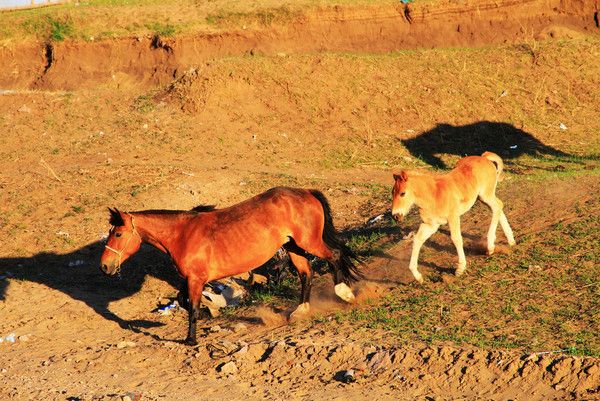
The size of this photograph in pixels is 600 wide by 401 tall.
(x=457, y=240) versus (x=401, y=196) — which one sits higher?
(x=401, y=196)

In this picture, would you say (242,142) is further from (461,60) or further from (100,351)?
(100,351)

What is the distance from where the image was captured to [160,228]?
11.3m

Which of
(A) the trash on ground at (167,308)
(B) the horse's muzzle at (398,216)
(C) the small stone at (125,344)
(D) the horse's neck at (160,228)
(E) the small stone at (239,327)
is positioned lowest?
(A) the trash on ground at (167,308)

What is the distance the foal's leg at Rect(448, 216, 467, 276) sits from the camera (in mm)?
11859

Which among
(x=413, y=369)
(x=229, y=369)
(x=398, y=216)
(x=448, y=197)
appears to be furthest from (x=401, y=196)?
(x=229, y=369)

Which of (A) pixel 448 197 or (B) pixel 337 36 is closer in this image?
(A) pixel 448 197

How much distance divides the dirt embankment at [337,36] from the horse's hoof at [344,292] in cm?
1757

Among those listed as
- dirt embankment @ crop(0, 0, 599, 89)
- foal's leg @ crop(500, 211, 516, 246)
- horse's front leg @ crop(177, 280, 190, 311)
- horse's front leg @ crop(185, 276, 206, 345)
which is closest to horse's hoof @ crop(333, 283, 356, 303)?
horse's front leg @ crop(185, 276, 206, 345)

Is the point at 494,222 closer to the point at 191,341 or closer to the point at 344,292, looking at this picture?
the point at 344,292

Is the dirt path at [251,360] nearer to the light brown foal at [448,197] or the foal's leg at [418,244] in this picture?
the foal's leg at [418,244]

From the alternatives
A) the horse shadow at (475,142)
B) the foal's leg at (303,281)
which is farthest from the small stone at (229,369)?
the horse shadow at (475,142)

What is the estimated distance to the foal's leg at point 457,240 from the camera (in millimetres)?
11859

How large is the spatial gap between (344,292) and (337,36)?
18565mm

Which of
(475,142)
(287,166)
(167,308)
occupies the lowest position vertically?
(475,142)
